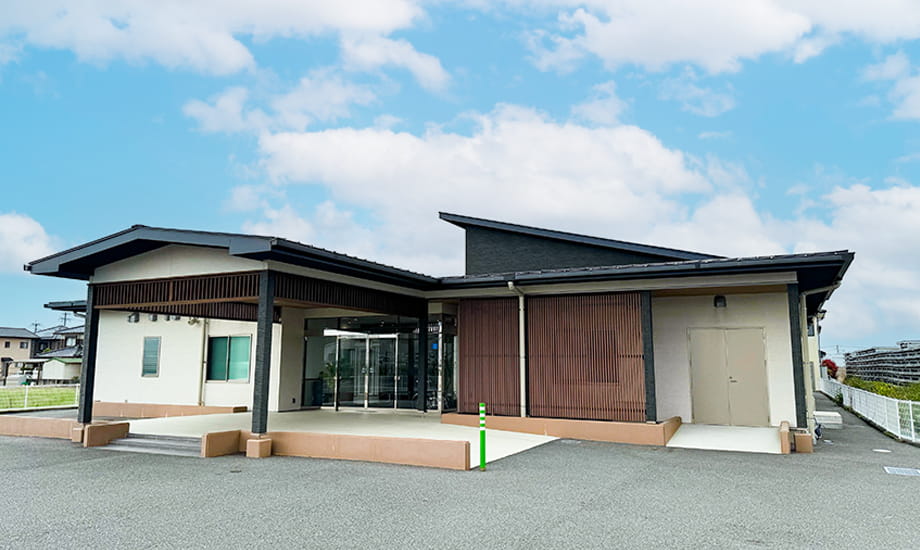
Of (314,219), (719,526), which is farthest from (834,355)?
(719,526)

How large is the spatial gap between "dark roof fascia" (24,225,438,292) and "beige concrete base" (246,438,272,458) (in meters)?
2.71

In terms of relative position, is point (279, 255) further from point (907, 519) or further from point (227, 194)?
point (227, 194)

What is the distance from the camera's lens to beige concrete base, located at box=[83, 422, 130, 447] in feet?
33.3

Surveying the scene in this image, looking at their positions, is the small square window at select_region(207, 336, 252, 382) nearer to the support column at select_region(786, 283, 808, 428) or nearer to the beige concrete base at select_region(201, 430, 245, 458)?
the beige concrete base at select_region(201, 430, 245, 458)

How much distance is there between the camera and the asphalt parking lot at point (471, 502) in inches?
194

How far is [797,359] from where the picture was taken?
9773mm

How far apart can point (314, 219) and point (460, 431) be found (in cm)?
1725

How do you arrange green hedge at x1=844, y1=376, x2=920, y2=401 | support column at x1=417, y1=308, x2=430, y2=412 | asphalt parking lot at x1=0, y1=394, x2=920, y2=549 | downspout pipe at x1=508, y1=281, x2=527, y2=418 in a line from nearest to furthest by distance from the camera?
asphalt parking lot at x1=0, y1=394, x2=920, y2=549 < downspout pipe at x1=508, y1=281, x2=527, y2=418 < green hedge at x1=844, y1=376, x2=920, y2=401 < support column at x1=417, y1=308, x2=430, y2=412

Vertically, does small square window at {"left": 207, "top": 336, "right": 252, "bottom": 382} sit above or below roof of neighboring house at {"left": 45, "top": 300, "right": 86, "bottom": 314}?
below

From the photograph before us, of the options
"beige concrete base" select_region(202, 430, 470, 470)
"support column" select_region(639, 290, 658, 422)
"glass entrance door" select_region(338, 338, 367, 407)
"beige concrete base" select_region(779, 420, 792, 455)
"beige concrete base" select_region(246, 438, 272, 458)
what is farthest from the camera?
"glass entrance door" select_region(338, 338, 367, 407)

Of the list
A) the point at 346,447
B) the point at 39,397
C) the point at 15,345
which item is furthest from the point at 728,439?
the point at 15,345

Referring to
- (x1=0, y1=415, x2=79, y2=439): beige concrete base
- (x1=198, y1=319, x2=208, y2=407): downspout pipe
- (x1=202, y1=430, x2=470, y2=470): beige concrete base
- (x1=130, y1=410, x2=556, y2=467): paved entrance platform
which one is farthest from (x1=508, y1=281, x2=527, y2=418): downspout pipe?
(x1=198, y1=319, x2=208, y2=407): downspout pipe

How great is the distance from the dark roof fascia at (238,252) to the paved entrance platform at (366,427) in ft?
9.18

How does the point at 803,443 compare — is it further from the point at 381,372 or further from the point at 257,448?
the point at 381,372
